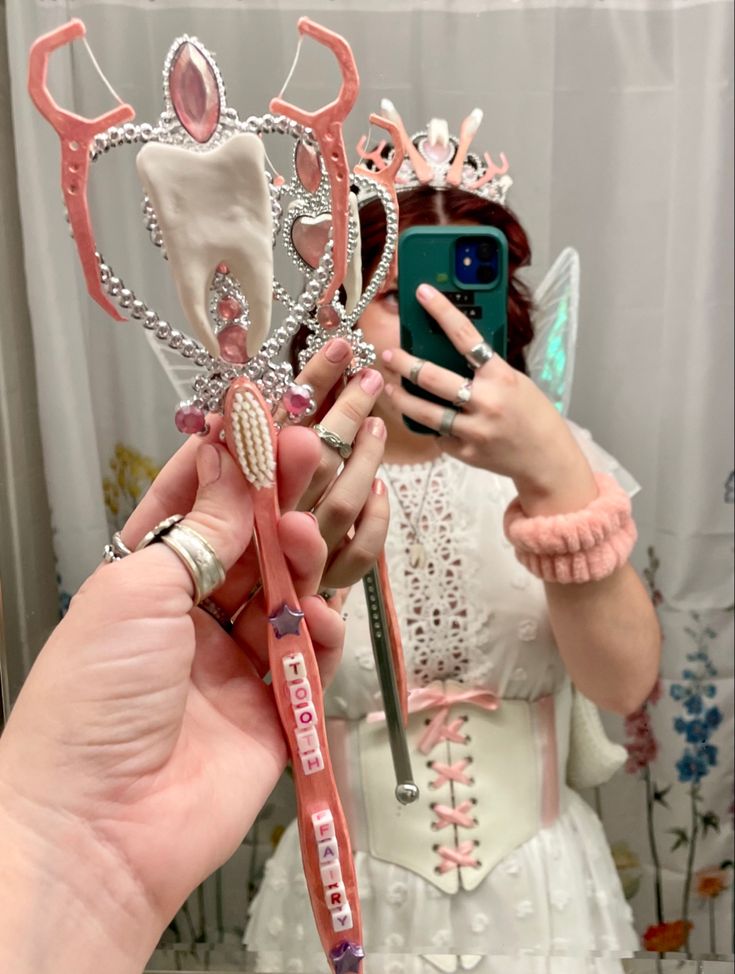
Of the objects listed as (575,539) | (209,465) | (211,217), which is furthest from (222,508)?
(575,539)

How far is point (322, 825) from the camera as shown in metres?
0.37

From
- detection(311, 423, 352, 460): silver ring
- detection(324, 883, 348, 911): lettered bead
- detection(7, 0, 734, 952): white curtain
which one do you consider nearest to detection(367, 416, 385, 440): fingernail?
detection(311, 423, 352, 460): silver ring

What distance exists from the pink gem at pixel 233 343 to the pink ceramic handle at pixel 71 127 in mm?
65

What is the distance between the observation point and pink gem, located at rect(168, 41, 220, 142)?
0.31 meters

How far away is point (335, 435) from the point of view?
1.34 ft

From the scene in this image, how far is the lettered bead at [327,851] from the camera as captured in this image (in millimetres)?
374

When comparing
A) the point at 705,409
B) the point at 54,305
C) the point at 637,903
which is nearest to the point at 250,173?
the point at 54,305

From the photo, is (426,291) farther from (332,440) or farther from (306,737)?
(306,737)

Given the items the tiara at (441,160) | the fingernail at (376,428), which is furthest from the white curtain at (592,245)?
the fingernail at (376,428)

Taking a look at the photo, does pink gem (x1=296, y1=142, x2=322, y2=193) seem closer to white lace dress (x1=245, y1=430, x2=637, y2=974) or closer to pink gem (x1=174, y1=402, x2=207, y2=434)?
pink gem (x1=174, y1=402, x2=207, y2=434)

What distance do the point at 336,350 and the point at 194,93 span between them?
0.13 meters

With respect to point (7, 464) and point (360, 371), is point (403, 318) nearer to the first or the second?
point (360, 371)

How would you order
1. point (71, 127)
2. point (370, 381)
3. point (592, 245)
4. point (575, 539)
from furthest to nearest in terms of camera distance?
point (592, 245) → point (575, 539) → point (370, 381) → point (71, 127)

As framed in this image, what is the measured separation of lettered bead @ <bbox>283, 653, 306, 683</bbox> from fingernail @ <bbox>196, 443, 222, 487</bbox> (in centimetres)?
9
